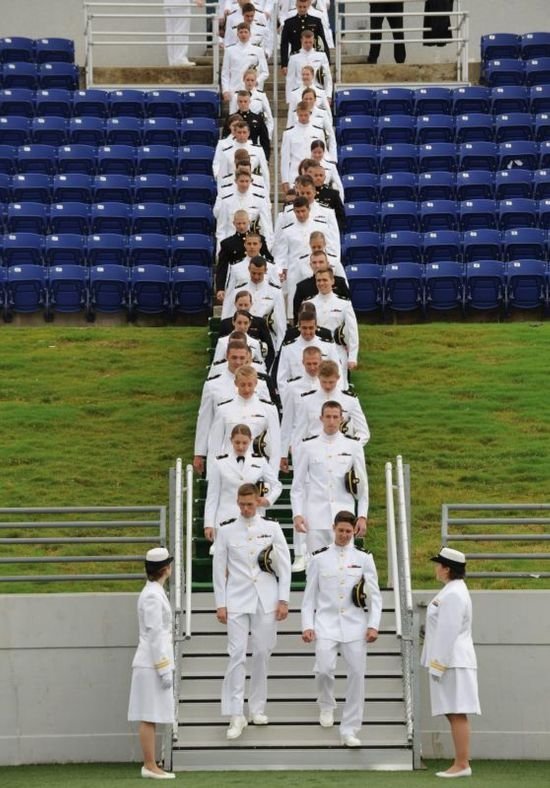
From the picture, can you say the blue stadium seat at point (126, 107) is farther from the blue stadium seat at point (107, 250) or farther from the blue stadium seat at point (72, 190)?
the blue stadium seat at point (107, 250)

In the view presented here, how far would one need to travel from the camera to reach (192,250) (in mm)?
25516

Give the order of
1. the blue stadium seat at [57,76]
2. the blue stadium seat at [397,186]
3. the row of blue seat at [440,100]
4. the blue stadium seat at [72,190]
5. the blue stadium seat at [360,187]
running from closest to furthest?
the blue stadium seat at [360,187] < the blue stadium seat at [397,186] < the blue stadium seat at [72,190] < the row of blue seat at [440,100] < the blue stadium seat at [57,76]

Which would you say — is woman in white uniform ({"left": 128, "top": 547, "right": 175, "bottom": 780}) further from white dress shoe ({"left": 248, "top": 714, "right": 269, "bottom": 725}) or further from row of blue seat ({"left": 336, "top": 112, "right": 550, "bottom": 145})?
row of blue seat ({"left": 336, "top": 112, "right": 550, "bottom": 145})

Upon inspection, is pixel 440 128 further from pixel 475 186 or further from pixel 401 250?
pixel 401 250

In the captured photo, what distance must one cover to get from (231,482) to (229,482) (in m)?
0.02

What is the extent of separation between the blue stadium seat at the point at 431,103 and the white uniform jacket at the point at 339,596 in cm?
1453

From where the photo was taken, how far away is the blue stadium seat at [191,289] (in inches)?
983

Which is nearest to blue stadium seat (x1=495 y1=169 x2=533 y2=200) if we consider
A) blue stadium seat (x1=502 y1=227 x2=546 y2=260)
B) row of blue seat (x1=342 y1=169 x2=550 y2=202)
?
row of blue seat (x1=342 y1=169 x2=550 y2=202)

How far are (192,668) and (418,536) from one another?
2.84 meters

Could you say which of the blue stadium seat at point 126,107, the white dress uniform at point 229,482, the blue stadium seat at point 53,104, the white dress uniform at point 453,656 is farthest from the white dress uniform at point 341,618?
the blue stadium seat at point 53,104

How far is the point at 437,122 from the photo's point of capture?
28312 mm

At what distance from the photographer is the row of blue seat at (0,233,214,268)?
1006 inches

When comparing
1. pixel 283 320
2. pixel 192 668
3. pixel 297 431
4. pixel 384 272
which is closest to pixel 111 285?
pixel 384 272

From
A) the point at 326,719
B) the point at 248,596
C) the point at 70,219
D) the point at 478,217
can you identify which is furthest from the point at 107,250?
the point at 326,719
